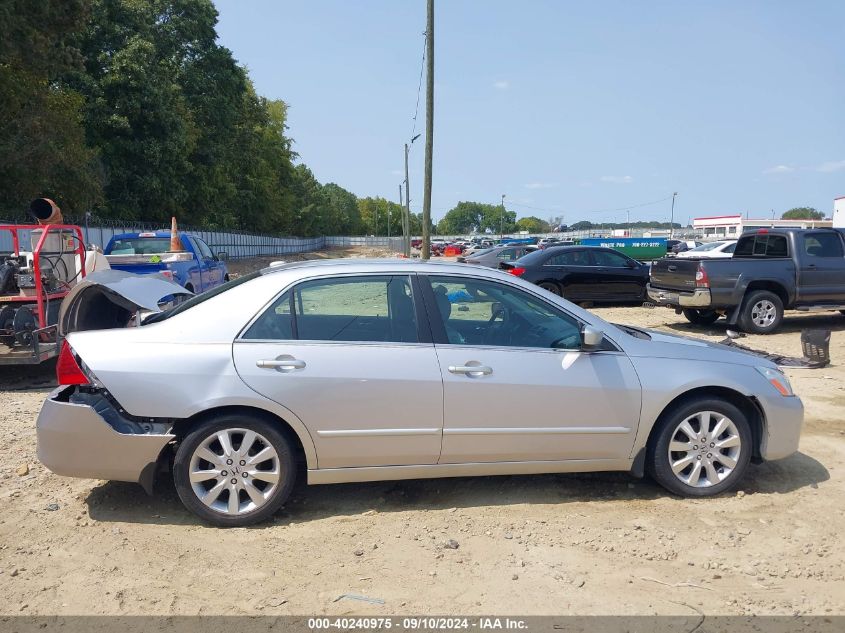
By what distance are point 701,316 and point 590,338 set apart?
9.55m

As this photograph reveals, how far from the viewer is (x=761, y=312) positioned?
1161cm

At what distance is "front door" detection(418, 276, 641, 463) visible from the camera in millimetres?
4168

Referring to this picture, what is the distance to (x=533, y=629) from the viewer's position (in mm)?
3062

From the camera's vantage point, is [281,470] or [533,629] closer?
[533,629]

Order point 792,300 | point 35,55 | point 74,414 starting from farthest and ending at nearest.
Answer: point 35,55, point 792,300, point 74,414

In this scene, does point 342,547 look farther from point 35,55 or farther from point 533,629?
point 35,55

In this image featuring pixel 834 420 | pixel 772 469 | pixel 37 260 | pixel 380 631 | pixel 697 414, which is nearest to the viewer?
pixel 380 631

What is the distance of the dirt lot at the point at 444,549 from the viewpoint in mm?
3303

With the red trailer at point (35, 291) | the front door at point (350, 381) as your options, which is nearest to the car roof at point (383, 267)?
the front door at point (350, 381)

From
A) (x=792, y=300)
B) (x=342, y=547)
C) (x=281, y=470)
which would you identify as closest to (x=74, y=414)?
(x=281, y=470)

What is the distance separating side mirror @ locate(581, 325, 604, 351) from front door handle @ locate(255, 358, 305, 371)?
1.75 metres

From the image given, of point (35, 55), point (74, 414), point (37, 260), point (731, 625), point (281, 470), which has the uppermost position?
point (35, 55)

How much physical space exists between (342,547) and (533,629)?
1.23m

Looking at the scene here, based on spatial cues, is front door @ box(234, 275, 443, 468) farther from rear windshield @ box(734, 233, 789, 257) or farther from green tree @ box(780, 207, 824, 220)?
green tree @ box(780, 207, 824, 220)
